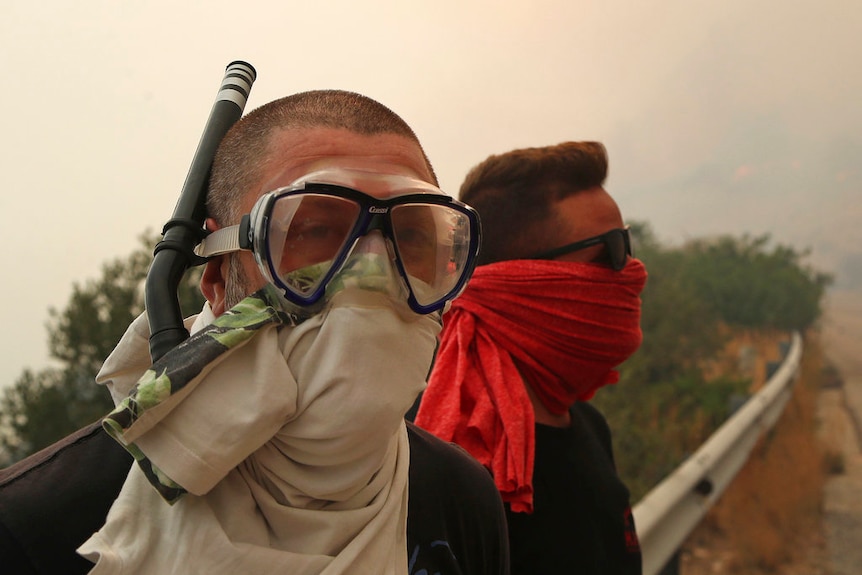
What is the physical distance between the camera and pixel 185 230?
1586 millimetres

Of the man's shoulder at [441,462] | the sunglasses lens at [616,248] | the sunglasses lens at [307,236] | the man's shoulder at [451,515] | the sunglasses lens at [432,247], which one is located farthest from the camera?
the sunglasses lens at [616,248]

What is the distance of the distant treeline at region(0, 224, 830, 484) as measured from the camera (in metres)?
3.44

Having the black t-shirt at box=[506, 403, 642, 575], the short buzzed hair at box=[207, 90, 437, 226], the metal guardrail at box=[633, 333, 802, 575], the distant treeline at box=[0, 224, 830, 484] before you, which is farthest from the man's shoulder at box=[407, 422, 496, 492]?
the distant treeline at box=[0, 224, 830, 484]

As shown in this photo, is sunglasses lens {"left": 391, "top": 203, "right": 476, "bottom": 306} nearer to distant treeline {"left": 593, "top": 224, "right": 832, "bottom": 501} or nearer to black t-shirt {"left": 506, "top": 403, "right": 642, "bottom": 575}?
black t-shirt {"left": 506, "top": 403, "right": 642, "bottom": 575}

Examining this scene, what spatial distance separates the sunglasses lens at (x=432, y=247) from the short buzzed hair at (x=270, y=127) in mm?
220

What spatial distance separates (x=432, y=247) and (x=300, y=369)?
44cm

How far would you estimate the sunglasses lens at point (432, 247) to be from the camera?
60.9 inches

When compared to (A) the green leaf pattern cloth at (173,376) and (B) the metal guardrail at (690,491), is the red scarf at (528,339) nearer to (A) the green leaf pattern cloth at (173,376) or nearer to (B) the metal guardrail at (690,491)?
(B) the metal guardrail at (690,491)

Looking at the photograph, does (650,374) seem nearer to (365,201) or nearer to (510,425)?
(510,425)

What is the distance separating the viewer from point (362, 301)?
141 cm

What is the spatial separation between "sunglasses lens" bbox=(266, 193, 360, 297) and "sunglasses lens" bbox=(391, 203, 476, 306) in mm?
112

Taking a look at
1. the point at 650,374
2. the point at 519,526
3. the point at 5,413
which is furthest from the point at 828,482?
the point at 5,413

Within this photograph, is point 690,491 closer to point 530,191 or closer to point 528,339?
point 528,339

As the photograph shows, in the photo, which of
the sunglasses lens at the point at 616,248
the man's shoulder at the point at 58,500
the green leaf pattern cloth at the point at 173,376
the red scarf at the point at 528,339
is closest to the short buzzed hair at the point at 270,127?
the green leaf pattern cloth at the point at 173,376
